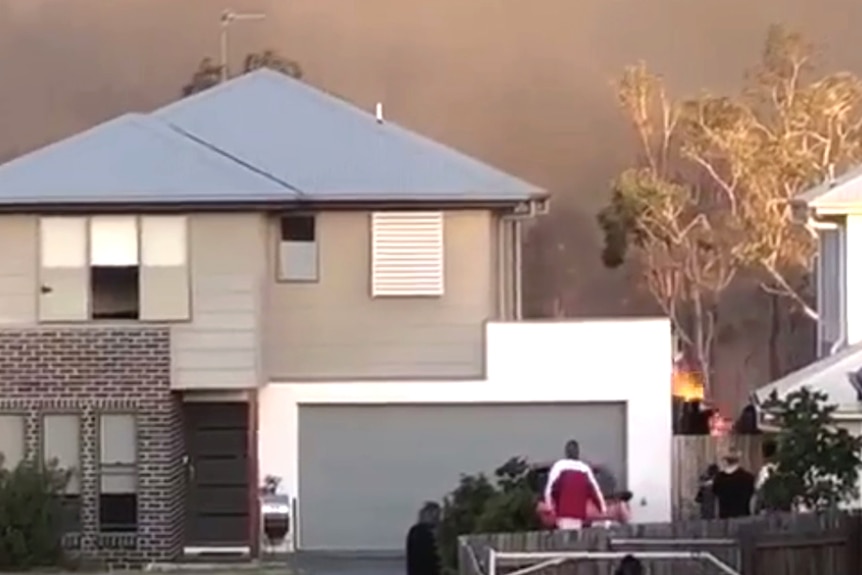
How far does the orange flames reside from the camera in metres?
41.9

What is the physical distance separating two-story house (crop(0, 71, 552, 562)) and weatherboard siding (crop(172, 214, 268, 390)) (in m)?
0.03

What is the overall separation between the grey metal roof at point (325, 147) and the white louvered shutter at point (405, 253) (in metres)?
0.46

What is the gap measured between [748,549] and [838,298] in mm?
10489

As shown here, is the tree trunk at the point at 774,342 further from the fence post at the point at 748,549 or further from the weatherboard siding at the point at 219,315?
the fence post at the point at 748,549

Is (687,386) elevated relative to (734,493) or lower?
elevated

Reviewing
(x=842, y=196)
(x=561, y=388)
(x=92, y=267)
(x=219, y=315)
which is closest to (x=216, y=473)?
(x=219, y=315)

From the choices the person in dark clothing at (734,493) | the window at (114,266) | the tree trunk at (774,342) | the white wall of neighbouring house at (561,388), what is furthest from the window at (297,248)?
the tree trunk at (774,342)

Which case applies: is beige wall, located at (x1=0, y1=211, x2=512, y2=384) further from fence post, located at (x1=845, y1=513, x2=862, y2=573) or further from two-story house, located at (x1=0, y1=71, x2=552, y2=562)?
fence post, located at (x1=845, y1=513, x2=862, y2=573)

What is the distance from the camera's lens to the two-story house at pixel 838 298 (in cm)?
2622

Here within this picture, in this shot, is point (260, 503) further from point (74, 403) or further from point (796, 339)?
point (796, 339)

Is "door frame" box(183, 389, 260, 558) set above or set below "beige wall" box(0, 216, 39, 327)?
below

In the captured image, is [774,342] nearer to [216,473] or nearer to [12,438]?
[216,473]

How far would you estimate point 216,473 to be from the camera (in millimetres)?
33375

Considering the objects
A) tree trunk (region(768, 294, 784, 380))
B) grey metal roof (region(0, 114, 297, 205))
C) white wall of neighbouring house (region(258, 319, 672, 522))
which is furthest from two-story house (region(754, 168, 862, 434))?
tree trunk (region(768, 294, 784, 380))
